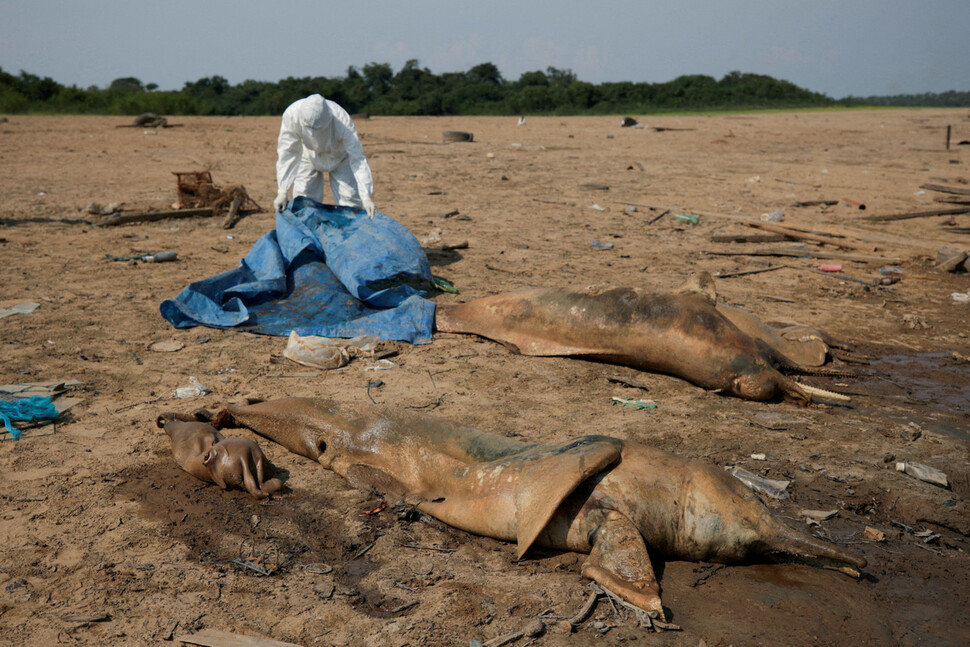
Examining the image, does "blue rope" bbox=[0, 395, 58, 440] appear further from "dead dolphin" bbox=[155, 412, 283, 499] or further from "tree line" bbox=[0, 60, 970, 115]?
"tree line" bbox=[0, 60, 970, 115]

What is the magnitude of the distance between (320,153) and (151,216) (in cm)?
305

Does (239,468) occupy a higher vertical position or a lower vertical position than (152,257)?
lower

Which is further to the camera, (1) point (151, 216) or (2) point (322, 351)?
(1) point (151, 216)

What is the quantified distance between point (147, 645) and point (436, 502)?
4.62ft

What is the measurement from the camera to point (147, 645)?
2.71 meters

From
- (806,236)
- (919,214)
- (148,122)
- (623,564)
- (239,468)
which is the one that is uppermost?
(148,122)

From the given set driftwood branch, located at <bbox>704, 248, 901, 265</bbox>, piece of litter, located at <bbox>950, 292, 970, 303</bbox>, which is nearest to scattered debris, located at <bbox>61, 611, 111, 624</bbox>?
driftwood branch, located at <bbox>704, 248, 901, 265</bbox>

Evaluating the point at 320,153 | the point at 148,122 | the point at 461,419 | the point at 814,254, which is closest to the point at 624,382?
the point at 461,419

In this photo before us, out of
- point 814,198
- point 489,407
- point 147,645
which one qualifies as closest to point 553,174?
point 814,198

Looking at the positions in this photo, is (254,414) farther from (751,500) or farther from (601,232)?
(601,232)

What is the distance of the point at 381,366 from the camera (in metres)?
5.52

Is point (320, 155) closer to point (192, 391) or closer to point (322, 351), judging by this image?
point (322, 351)

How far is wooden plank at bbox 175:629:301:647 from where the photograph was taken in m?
2.71

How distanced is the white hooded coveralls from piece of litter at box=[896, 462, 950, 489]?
553cm
